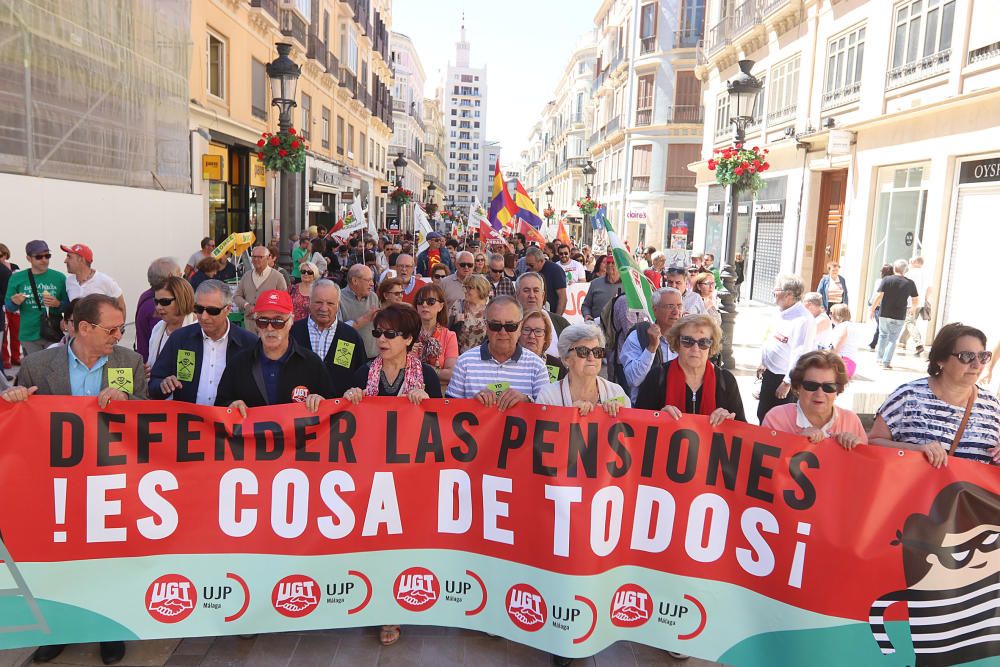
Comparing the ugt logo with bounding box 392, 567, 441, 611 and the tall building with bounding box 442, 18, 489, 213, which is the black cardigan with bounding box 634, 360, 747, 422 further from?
the tall building with bounding box 442, 18, 489, 213

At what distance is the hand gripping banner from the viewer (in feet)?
11.1

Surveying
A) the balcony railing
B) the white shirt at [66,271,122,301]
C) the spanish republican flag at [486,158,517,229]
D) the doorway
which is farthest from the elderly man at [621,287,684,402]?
the doorway

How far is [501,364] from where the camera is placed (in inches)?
178

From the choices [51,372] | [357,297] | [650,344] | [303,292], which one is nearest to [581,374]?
[650,344]

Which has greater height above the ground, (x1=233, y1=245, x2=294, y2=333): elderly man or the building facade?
the building facade

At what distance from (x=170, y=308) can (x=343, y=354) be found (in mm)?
1207

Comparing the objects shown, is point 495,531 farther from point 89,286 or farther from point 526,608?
point 89,286

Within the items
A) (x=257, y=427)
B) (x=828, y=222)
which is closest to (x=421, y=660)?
(x=257, y=427)

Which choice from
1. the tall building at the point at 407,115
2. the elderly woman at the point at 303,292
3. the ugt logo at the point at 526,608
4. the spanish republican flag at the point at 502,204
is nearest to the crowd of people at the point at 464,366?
the ugt logo at the point at 526,608

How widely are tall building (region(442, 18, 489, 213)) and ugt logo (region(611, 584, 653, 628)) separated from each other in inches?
6315

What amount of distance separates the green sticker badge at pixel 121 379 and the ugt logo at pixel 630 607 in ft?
9.30

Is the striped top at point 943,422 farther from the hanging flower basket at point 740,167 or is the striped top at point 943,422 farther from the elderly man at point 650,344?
the hanging flower basket at point 740,167

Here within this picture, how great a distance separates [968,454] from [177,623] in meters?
4.06

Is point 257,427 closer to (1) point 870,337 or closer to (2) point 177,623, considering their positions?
(2) point 177,623
